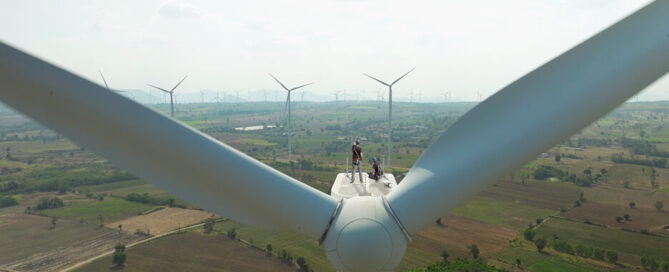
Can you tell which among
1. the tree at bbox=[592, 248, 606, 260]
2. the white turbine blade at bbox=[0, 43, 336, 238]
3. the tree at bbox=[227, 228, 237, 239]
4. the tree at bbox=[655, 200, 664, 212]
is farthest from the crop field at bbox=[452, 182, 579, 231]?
the white turbine blade at bbox=[0, 43, 336, 238]

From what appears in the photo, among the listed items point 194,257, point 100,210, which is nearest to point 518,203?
point 194,257

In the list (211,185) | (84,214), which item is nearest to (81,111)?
(211,185)

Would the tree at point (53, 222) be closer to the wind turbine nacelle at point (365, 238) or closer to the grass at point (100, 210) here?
the grass at point (100, 210)

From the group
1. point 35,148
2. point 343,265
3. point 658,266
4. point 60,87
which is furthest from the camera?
point 35,148

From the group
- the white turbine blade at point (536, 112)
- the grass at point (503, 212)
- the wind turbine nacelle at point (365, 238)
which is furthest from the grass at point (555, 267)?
the wind turbine nacelle at point (365, 238)

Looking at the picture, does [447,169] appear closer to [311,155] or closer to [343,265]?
[343,265]
